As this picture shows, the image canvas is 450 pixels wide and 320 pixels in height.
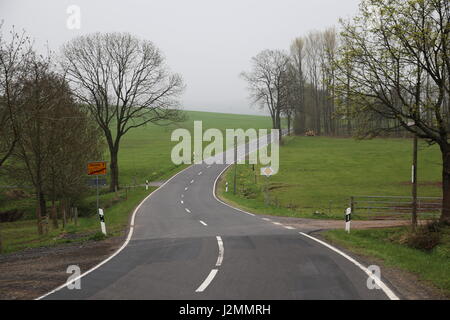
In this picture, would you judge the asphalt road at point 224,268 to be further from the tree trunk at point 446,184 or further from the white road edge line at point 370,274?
the tree trunk at point 446,184

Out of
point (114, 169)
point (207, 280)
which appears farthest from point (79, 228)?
point (114, 169)

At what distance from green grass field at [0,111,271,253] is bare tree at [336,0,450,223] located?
42.0 ft

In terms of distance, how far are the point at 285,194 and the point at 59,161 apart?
64.4 ft

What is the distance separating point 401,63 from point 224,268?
11.8 m

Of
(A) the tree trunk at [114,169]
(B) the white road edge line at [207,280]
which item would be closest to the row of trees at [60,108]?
(A) the tree trunk at [114,169]

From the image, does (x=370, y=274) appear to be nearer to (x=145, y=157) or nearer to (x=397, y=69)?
(x=397, y=69)

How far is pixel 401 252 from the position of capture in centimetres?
1195

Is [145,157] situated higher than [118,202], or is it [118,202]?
[145,157]

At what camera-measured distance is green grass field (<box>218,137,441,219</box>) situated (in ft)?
98.9

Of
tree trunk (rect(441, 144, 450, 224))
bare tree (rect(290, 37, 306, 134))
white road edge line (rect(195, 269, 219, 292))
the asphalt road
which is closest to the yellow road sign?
the asphalt road

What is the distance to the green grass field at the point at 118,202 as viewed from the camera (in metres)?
18.5

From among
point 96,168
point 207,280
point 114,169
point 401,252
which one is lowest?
point 401,252

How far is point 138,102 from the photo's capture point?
40.8 metres
